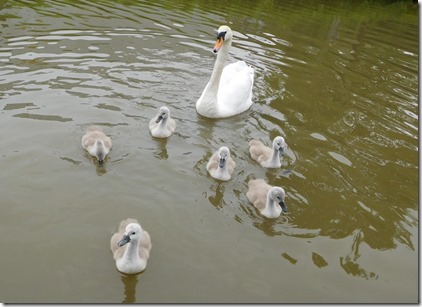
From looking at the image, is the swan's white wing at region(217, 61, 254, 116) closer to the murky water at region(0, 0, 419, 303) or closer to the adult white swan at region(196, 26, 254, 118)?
the adult white swan at region(196, 26, 254, 118)

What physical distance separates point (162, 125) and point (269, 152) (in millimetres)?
2058

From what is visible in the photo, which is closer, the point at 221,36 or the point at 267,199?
the point at 267,199

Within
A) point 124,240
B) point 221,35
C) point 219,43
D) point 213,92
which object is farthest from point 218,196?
point 221,35

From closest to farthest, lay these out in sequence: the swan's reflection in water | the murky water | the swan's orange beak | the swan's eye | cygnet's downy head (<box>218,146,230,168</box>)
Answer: the swan's reflection in water
the murky water
cygnet's downy head (<box>218,146,230,168</box>)
the swan's orange beak
the swan's eye

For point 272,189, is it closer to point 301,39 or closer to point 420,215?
point 420,215

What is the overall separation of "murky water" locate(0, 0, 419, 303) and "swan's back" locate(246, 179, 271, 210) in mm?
145

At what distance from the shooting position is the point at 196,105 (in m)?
9.72

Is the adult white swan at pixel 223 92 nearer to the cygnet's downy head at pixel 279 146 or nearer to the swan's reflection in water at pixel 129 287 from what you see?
the cygnet's downy head at pixel 279 146

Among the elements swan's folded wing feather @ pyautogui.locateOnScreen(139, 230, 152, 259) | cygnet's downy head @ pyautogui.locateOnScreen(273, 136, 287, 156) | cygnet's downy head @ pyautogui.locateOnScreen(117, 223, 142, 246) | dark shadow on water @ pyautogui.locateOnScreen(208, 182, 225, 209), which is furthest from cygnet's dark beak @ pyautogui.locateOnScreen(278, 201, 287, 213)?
cygnet's downy head @ pyautogui.locateOnScreen(117, 223, 142, 246)

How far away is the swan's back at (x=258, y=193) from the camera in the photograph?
6654 millimetres

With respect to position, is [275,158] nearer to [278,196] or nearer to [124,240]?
[278,196]

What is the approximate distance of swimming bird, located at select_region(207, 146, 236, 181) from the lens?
717 centimetres

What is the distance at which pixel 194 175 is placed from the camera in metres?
7.48

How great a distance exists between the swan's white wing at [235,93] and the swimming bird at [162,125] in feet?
5.05
